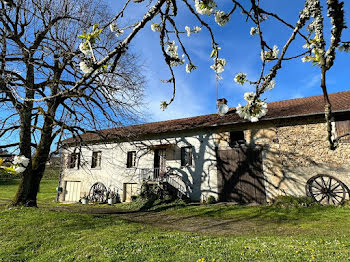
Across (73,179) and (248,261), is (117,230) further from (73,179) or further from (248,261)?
(73,179)

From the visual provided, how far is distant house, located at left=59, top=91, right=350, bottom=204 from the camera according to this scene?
10.3 meters

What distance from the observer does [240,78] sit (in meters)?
2.22

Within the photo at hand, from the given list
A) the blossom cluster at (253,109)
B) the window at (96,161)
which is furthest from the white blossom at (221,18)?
the window at (96,161)

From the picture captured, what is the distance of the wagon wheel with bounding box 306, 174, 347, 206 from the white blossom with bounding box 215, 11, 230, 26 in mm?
10820

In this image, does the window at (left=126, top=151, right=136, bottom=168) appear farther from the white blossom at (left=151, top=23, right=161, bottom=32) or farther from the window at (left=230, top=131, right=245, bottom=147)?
the white blossom at (left=151, top=23, right=161, bottom=32)

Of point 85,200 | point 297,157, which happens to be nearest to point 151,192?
point 85,200

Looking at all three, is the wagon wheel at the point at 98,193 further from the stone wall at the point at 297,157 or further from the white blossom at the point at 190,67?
the white blossom at the point at 190,67

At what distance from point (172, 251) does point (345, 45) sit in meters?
4.73

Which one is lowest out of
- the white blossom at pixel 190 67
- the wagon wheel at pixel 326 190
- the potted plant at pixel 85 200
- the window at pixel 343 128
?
the potted plant at pixel 85 200

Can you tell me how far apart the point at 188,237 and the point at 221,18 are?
541 cm

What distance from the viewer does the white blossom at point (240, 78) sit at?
2.20m

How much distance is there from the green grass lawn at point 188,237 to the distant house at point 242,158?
161cm

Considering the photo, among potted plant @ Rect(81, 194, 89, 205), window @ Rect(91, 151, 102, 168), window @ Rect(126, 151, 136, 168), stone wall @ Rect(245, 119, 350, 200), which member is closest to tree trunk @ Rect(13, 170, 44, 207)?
potted plant @ Rect(81, 194, 89, 205)

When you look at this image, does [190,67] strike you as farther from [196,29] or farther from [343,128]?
[343,128]
